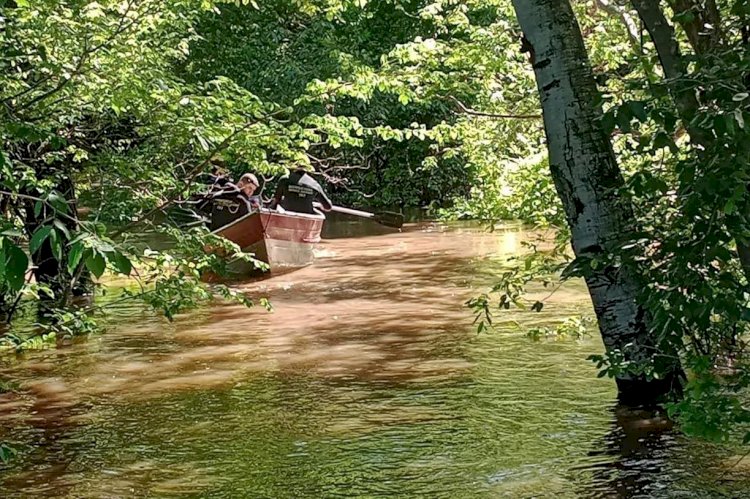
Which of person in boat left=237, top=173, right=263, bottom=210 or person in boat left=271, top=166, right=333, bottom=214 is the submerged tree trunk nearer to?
person in boat left=237, top=173, right=263, bottom=210

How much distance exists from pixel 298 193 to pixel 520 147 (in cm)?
856

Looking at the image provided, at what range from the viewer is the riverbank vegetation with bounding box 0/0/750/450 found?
11.3ft

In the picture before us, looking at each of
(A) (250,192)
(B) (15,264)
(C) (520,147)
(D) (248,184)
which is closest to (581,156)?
(B) (15,264)

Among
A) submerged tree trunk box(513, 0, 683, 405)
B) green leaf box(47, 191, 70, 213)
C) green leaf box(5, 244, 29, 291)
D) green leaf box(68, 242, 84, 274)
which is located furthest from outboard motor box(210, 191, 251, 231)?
green leaf box(5, 244, 29, 291)

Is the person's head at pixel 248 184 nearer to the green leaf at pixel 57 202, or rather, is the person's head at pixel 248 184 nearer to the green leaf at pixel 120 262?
the green leaf at pixel 57 202

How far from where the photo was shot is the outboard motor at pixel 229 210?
52.9ft

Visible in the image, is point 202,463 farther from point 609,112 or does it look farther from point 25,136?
point 609,112

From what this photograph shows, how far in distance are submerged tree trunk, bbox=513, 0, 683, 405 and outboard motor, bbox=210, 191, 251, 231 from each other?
10.6 m

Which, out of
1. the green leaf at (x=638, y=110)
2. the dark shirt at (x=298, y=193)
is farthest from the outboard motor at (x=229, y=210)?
the green leaf at (x=638, y=110)

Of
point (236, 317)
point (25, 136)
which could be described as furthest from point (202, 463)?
point (236, 317)

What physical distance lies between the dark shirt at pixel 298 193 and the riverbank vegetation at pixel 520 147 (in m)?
5.80

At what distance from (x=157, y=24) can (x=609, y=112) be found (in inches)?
267

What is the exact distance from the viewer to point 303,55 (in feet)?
75.0

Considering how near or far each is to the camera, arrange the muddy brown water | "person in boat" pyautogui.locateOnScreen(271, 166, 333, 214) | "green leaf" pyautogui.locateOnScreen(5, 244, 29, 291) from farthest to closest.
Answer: "person in boat" pyautogui.locateOnScreen(271, 166, 333, 214) < the muddy brown water < "green leaf" pyautogui.locateOnScreen(5, 244, 29, 291)
